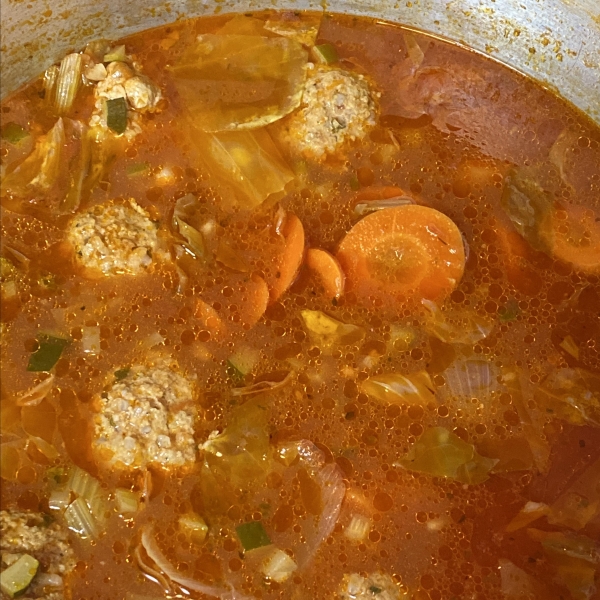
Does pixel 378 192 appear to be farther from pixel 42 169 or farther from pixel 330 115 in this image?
pixel 42 169

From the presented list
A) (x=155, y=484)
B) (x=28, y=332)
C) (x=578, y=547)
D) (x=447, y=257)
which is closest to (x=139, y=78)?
(x=28, y=332)

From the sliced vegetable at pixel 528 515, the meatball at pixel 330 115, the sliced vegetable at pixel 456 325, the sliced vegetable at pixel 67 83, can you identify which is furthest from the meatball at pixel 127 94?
the sliced vegetable at pixel 528 515

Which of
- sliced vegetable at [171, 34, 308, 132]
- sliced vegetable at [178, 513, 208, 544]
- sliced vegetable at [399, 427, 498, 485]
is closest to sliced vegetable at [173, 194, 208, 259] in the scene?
sliced vegetable at [171, 34, 308, 132]

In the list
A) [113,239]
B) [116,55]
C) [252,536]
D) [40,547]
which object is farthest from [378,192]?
[40,547]

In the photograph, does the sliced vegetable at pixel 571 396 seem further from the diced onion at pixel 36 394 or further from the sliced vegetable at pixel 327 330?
the diced onion at pixel 36 394

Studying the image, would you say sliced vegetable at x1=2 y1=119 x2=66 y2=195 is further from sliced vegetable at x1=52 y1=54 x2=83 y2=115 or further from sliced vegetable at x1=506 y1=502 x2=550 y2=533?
sliced vegetable at x1=506 y1=502 x2=550 y2=533

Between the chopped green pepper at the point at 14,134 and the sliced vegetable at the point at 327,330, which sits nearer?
the sliced vegetable at the point at 327,330
